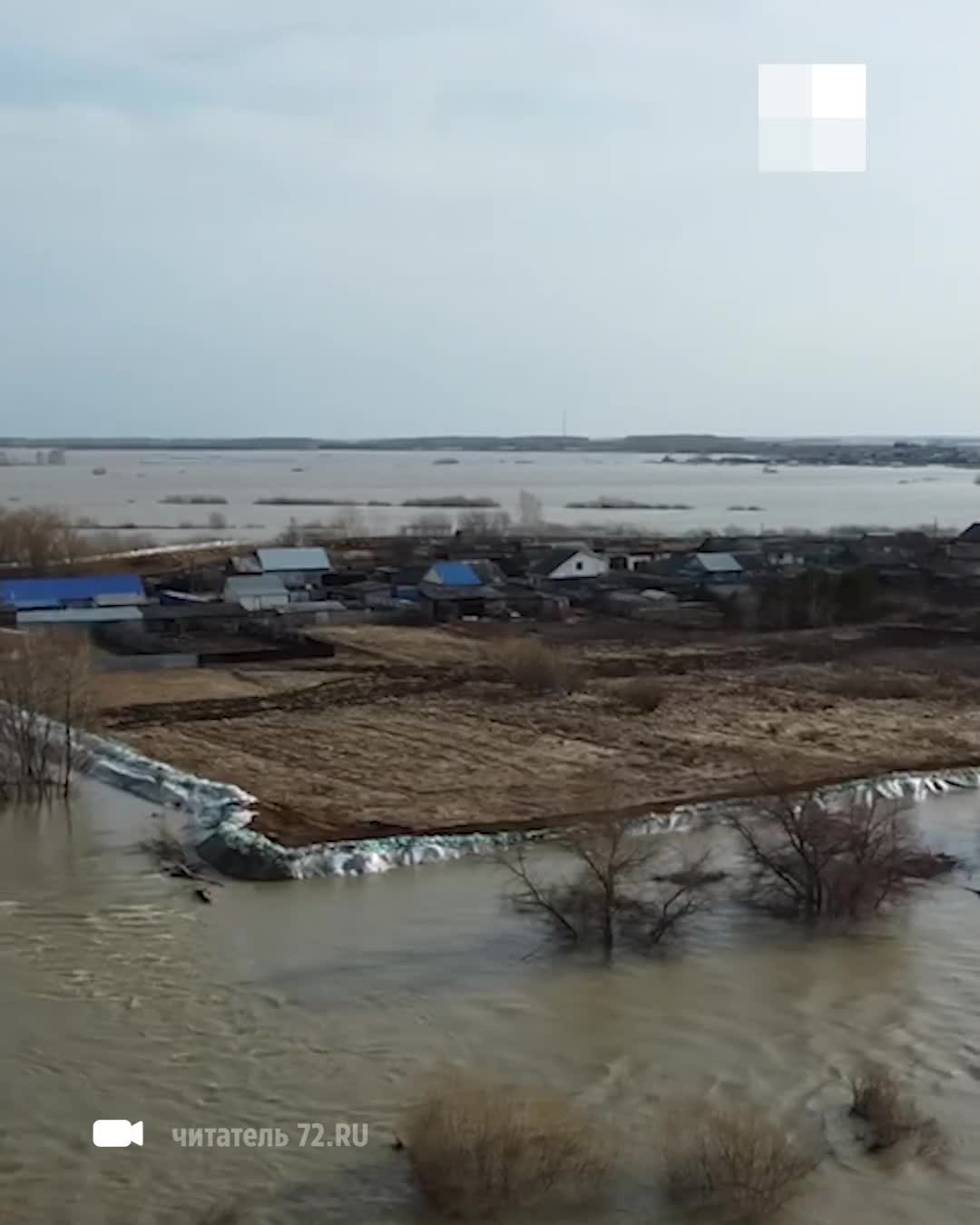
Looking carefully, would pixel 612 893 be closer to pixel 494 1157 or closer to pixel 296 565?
pixel 494 1157

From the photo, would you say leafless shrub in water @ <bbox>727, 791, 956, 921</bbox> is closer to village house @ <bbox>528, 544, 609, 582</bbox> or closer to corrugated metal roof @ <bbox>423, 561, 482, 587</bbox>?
corrugated metal roof @ <bbox>423, 561, 482, 587</bbox>

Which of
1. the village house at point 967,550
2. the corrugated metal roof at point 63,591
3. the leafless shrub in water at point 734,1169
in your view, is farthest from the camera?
the village house at point 967,550

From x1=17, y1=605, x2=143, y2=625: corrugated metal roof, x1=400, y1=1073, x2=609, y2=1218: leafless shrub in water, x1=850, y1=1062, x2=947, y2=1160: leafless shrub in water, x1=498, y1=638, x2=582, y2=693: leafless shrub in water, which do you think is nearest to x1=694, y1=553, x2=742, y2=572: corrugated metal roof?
x1=17, y1=605, x2=143, y2=625: corrugated metal roof

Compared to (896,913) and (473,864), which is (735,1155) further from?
(473,864)

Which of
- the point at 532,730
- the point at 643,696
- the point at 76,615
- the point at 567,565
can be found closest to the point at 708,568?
the point at 567,565

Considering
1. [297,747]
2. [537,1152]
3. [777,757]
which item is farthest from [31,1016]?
[777,757]

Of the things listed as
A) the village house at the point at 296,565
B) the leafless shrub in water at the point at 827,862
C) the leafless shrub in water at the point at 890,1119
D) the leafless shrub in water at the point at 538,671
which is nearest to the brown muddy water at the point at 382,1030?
the leafless shrub in water at the point at 890,1119

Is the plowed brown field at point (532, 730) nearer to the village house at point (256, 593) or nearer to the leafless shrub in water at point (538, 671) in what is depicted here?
the leafless shrub in water at point (538, 671)
